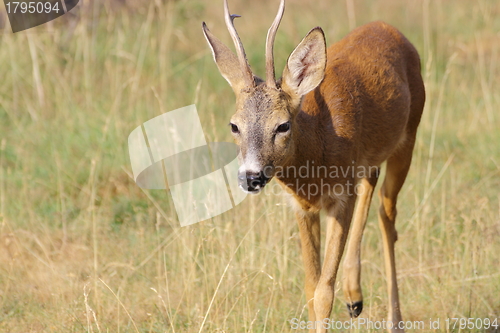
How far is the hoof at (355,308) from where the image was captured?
14.9ft

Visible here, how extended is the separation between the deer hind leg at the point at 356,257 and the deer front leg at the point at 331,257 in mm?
387

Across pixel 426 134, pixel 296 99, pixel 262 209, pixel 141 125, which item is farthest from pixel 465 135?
pixel 296 99

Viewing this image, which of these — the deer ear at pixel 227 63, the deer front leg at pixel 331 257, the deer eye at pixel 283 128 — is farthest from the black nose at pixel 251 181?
the deer front leg at pixel 331 257

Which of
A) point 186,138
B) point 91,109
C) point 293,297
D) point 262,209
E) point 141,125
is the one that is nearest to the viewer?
point 293,297

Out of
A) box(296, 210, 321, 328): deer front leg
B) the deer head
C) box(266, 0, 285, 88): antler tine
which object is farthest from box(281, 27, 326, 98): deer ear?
box(296, 210, 321, 328): deer front leg

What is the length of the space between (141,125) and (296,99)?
10.1ft

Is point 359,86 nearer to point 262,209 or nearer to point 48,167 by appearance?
point 262,209

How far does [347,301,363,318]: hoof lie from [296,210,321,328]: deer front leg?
0.26 m

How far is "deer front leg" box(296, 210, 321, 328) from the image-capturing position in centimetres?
457

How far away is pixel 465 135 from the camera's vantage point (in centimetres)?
759

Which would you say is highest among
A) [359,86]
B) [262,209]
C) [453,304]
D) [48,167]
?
[359,86]

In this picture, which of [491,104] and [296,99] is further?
[491,104]

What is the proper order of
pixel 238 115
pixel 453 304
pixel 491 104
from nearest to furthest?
1. pixel 238 115
2. pixel 453 304
3. pixel 491 104

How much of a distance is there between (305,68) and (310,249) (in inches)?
48.3
